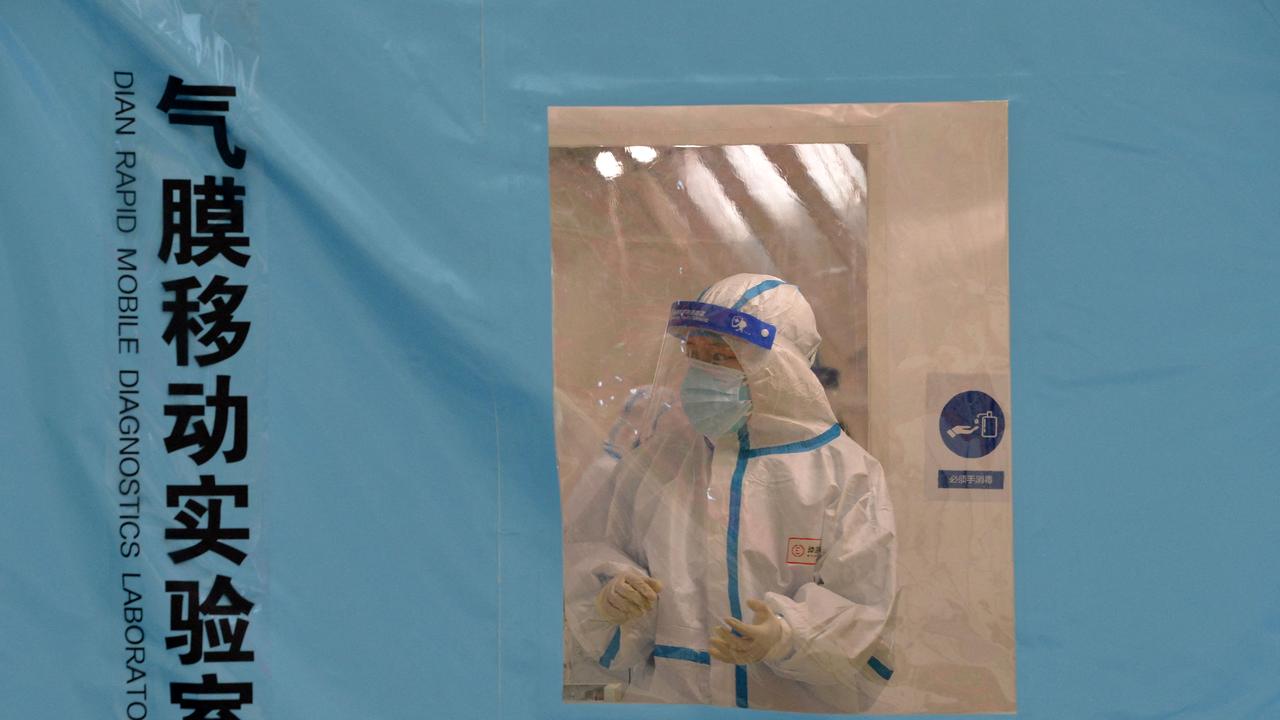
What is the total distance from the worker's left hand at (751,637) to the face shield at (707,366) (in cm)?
18

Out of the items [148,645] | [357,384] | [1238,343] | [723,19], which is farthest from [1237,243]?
[148,645]

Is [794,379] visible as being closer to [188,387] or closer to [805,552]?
[805,552]

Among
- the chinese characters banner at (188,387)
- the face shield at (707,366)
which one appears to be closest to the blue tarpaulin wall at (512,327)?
the chinese characters banner at (188,387)

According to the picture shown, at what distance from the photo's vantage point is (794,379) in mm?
1115

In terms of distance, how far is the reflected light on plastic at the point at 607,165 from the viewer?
1137 mm

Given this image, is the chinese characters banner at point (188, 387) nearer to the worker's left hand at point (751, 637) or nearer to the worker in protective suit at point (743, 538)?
the worker in protective suit at point (743, 538)

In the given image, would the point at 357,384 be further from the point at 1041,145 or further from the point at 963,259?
the point at 1041,145

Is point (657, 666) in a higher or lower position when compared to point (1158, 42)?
lower

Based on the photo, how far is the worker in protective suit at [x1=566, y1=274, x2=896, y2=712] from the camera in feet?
3.64

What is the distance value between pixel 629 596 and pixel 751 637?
0.41ft

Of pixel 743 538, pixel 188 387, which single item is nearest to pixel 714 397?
pixel 743 538

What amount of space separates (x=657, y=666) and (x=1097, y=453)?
1.63 feet

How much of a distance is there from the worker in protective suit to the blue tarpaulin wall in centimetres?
6

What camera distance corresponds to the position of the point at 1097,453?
1.13m
